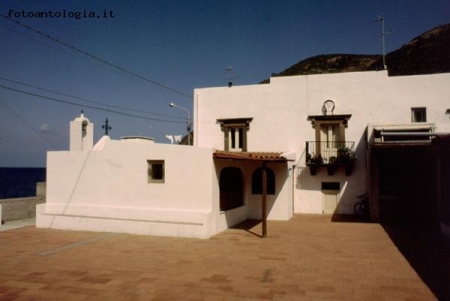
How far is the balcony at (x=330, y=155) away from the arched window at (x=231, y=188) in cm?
387

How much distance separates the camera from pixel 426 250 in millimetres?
10445

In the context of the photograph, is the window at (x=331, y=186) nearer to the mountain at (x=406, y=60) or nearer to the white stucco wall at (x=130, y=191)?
the white stucco wall at (x=130, y=191)

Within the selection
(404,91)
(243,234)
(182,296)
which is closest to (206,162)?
(243,234)

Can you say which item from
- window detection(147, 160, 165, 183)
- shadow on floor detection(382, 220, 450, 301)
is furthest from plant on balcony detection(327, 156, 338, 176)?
window detection(147, 160, 165, 183)

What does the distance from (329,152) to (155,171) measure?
29.6 ft

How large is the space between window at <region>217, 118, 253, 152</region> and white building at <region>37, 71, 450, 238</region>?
6 centimetres

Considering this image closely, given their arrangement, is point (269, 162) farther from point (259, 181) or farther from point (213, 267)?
point (213, 267)

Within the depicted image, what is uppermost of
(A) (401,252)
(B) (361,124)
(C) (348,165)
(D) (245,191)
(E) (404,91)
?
(E) (404,91)

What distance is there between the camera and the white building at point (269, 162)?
13.1 m

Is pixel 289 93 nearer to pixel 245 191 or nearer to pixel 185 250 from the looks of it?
pixel 245 191

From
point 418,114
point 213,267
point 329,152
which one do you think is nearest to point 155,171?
point 213,267

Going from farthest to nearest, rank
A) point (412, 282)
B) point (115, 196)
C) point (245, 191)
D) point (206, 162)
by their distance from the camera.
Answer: point (245, 191) < point (115, 196) < point (206, 162) < point (412, 282)

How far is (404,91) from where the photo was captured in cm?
1730

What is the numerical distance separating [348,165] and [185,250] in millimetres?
9807
